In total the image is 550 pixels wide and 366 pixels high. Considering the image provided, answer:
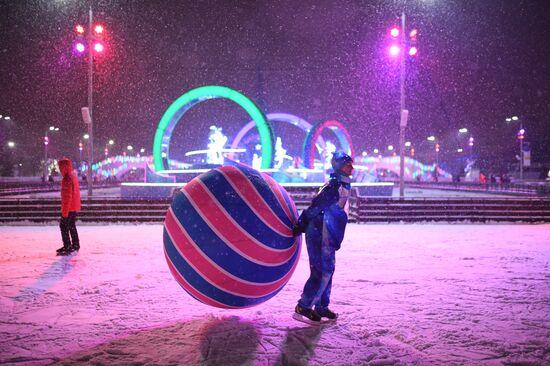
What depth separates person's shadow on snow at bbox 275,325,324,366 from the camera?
3.75 meters

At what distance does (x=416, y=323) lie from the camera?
15.5 feet

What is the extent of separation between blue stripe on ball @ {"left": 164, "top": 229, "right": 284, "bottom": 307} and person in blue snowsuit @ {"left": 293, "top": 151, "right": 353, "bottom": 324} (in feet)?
2.58

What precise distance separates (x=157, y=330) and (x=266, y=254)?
159cm

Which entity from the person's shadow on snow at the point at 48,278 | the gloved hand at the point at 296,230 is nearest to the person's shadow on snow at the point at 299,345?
the gloved hand at the point at 296,230

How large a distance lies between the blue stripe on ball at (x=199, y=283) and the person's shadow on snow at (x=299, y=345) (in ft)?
1.98

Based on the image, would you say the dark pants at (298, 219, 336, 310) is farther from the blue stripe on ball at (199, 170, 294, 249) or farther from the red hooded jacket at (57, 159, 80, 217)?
the red hooded jacket at (57, 159, 80, 217)

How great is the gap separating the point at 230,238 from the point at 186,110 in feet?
67.6

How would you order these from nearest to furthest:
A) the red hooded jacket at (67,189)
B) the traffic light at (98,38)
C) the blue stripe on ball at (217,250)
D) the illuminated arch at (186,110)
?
1. the blue stripe on ball at (217,250)
2. the red hooded jacket at (67,189)
3. the traffic light at (98,38)
4. the illuminated arch at (186,110)

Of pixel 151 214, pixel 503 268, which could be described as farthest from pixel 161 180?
pixel 503 268

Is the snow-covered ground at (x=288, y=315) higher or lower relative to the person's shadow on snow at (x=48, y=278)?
higher

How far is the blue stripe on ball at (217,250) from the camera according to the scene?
13.4 feet

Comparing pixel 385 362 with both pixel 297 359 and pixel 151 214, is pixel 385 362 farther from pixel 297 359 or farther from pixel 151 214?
pixel 151 214

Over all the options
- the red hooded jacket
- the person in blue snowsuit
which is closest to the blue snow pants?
the person in blue snowsuit

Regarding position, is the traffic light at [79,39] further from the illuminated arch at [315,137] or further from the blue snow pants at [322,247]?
the illuminated arch at [315,137]
